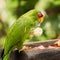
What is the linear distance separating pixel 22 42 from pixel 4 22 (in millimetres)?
1661

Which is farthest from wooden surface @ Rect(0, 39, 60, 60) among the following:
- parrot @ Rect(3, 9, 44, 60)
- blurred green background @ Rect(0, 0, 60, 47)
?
blurred green background @ Rect(0, 0, 60, 47)

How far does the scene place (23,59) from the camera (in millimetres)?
1915

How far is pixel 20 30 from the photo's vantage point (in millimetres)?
2006

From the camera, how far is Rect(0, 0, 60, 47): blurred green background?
144 inches

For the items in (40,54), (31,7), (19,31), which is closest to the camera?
(40,54)

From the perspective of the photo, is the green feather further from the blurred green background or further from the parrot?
the blurred green background

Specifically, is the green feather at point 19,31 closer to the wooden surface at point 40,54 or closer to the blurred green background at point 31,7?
the wooden surface at point 40,54

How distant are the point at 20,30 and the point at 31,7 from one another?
69.9 inches

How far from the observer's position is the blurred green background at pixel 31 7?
365cm

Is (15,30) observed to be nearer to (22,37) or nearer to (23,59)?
(22,37)

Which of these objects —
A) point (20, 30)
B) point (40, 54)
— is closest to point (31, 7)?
point (20, 30)

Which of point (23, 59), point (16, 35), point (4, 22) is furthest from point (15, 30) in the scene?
point (4, 22)

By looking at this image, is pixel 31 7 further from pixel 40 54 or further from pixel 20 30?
pixel 40 54

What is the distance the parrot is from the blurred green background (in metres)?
1.61
